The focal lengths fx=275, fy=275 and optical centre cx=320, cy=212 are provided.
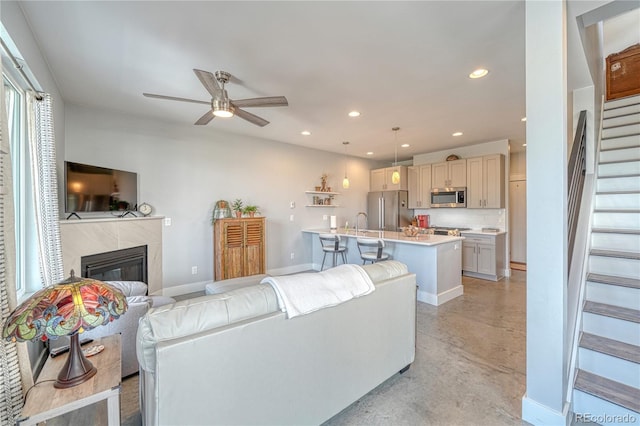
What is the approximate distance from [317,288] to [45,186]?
2.30 meters

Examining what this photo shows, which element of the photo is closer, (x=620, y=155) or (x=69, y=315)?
(x=69, y=315)

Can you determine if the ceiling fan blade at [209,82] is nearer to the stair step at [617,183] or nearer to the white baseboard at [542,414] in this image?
the white baseboard at [542,414]

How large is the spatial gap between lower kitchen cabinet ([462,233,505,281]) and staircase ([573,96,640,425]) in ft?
7.92

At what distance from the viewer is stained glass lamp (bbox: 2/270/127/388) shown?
1.11m

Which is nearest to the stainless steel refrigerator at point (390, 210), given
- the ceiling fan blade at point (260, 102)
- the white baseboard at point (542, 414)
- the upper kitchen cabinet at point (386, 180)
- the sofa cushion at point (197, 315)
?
the upper kitchen cabinet at point (386, 180)

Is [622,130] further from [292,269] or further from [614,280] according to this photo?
[292,269]

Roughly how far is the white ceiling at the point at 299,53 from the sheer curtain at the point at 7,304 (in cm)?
116

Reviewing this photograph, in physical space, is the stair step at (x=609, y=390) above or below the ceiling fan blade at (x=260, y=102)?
below

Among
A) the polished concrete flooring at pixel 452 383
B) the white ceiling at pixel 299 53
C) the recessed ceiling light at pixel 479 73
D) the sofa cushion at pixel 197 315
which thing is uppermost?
the white ceiling at pixel 299 53

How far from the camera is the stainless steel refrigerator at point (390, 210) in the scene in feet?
21.9

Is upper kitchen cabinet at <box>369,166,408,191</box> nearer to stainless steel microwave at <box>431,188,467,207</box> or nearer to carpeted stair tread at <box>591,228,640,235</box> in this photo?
stainless steel microwave at <box>431,188,467,207</box>

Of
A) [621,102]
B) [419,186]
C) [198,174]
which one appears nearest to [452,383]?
[621,102]

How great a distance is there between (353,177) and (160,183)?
4368 millimetres

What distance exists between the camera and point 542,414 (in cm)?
170
